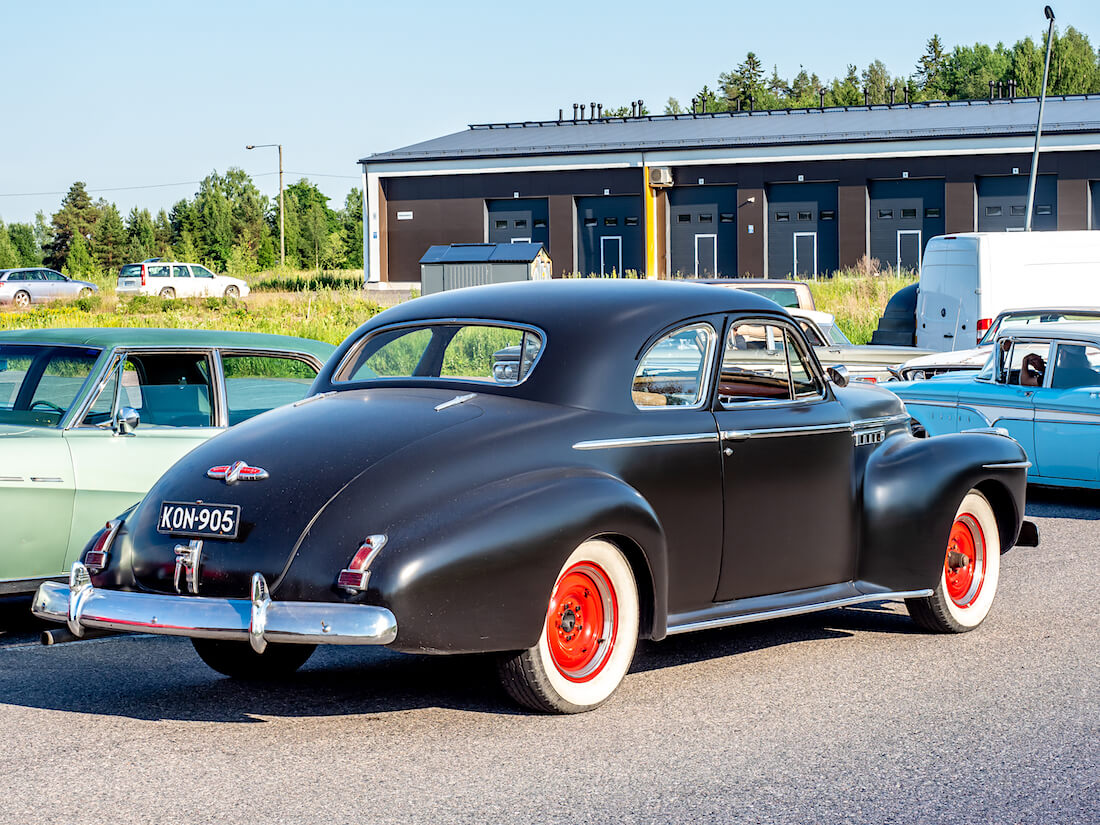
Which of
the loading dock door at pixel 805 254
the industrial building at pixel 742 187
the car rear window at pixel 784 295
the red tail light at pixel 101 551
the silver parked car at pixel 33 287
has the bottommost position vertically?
the red tail light at pixel 101 551

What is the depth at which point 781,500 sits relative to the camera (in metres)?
6.38

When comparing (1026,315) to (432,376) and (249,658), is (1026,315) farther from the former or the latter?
(249,658)

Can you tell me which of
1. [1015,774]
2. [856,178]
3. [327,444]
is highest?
[856,178]

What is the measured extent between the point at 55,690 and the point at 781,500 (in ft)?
10.6

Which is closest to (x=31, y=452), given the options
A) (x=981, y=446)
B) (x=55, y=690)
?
(x=55, y=690)

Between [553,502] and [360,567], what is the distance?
793 mm

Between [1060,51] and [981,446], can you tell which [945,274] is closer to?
[981,446]

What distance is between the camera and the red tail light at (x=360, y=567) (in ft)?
16.2

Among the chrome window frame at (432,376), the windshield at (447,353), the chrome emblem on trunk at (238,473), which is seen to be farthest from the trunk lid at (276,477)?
the windshield at (447,353)

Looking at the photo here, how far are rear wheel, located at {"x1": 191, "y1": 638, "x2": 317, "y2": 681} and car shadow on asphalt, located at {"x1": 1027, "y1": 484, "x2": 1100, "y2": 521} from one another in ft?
24.2

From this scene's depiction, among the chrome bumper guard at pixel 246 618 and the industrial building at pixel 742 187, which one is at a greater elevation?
the industrial building at pixel 742 187

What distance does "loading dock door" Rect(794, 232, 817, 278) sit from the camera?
173 ft

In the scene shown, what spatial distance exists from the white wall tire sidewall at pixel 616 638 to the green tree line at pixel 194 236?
302 ft

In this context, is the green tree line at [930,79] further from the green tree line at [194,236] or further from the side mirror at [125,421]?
the side mirror at [125,421]
